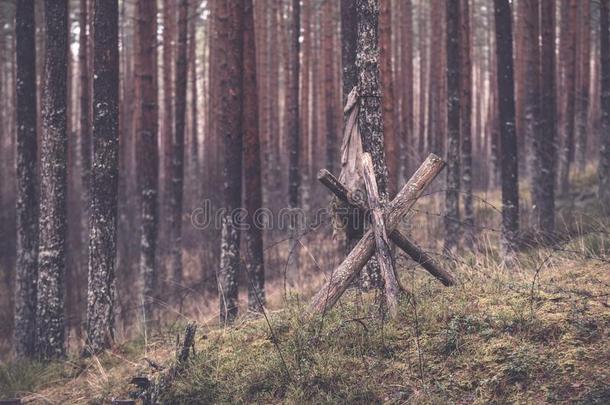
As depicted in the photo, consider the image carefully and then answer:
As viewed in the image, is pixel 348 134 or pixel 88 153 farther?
pixel 88 153

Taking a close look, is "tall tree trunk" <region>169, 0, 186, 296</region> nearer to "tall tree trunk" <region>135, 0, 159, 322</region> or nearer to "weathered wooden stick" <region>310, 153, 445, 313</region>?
"tall tree trunk" <region>135, 0, 159, 322</region>

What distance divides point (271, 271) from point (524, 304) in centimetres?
1091

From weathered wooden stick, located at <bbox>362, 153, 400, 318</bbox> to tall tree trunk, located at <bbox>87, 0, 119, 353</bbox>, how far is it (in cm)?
414

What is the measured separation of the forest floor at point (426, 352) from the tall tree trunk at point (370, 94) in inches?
46.1

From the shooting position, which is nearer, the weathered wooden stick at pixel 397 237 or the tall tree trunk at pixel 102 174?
the weathered wooden stick at pixel 397 237

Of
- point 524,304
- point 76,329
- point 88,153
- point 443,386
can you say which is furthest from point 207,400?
point 88,153

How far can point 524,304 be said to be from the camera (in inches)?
217

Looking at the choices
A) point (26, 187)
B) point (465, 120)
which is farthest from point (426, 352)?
point (465, 120)

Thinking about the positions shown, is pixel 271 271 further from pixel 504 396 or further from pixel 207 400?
pixel 504 396

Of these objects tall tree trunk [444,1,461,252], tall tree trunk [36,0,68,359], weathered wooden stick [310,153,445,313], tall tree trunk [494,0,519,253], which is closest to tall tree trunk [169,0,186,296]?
tall tree trunk [444,1,461,252]

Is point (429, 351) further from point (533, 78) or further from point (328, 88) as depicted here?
point (328, 88)

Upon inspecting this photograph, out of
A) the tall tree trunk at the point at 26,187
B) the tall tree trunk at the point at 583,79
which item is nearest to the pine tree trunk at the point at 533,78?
the tall tree trunk at the point at 583,79

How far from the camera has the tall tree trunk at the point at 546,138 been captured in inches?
505

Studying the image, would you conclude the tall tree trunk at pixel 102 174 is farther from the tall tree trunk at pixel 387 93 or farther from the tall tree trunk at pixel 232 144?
the tall tree trunk at pixel 387 93
